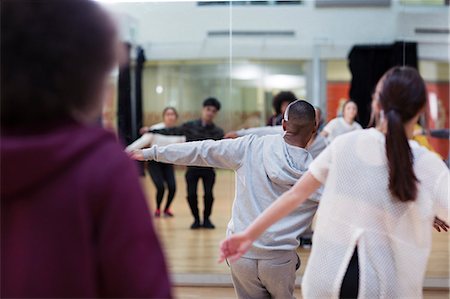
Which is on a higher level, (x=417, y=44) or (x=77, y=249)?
(x=417, y=44)

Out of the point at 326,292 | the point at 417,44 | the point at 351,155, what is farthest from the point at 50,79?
the point at 417,44

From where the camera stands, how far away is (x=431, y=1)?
609cm

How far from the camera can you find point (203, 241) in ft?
19.5

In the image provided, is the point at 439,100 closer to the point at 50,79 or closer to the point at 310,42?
the point at 310,42

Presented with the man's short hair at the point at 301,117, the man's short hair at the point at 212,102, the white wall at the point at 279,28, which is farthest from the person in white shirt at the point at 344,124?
the man's short hair at the point at 301,117

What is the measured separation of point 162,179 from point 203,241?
655mm

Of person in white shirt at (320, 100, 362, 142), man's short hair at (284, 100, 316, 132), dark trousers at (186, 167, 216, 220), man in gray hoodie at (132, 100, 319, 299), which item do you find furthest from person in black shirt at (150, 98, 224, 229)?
man in gray hoodie at (132, 100, 319, 299)

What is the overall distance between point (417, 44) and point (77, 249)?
17.7 feet

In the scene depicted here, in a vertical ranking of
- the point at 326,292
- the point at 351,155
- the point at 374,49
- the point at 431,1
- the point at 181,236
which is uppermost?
the point at 431,1

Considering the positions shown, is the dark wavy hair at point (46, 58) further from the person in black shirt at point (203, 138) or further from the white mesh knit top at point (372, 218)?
the person in black shirt at point (203, 138)

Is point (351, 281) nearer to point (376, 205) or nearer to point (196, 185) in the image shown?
point (376, 205)

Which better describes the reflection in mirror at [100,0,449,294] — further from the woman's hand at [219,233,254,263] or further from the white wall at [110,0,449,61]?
the woman's hand at [219,233,254,263]

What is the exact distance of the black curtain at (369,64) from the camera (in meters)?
5.97

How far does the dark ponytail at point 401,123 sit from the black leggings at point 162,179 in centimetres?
411
